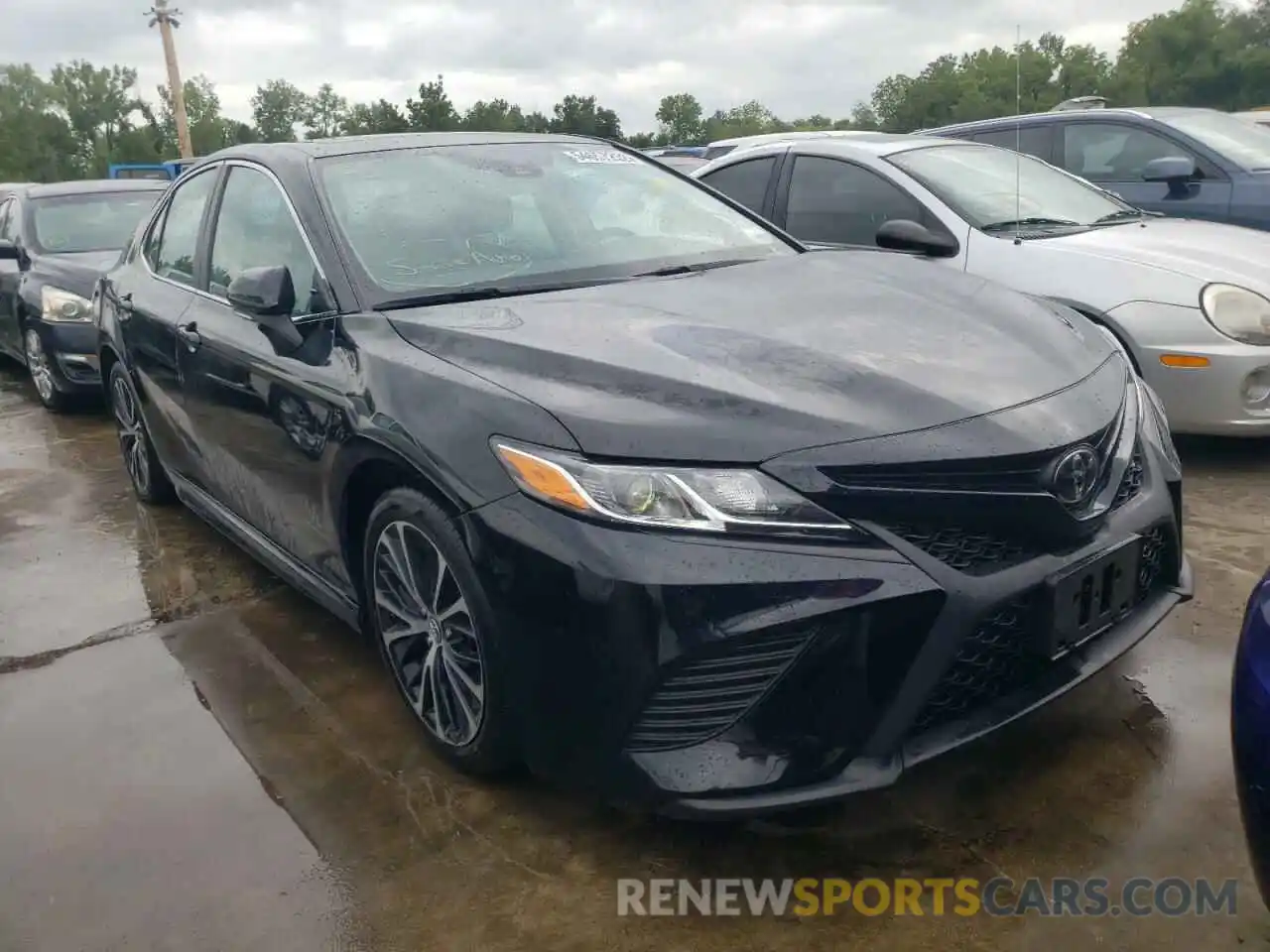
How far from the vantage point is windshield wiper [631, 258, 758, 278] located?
321 centimetres

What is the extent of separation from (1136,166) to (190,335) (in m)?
5.62

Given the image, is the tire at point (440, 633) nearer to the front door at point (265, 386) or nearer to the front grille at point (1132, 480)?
the front door at point (265, 386)

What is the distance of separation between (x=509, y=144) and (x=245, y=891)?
2.48m

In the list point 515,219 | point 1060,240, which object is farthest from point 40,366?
point 1060,240

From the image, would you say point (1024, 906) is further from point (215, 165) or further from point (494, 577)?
point (215, 165)

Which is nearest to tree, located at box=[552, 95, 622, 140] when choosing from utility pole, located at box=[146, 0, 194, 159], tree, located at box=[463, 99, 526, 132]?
tree, located at box=[463, 99, 526, 132]

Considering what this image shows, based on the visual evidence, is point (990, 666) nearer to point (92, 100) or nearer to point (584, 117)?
point (584, 117)

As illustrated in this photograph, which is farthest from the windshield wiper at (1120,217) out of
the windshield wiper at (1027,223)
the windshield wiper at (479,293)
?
the windshield wiper at (479,293)

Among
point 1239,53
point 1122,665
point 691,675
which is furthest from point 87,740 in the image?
point 1239,53

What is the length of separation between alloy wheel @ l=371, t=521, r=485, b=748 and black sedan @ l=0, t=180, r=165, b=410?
4.99 m

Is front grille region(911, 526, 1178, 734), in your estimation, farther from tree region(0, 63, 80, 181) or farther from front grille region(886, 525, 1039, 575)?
tree region(0, 63, 80, 181)

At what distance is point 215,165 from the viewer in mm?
4137

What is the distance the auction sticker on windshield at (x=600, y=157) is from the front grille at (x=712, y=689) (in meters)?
2.24

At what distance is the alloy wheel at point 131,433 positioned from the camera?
196 inches
